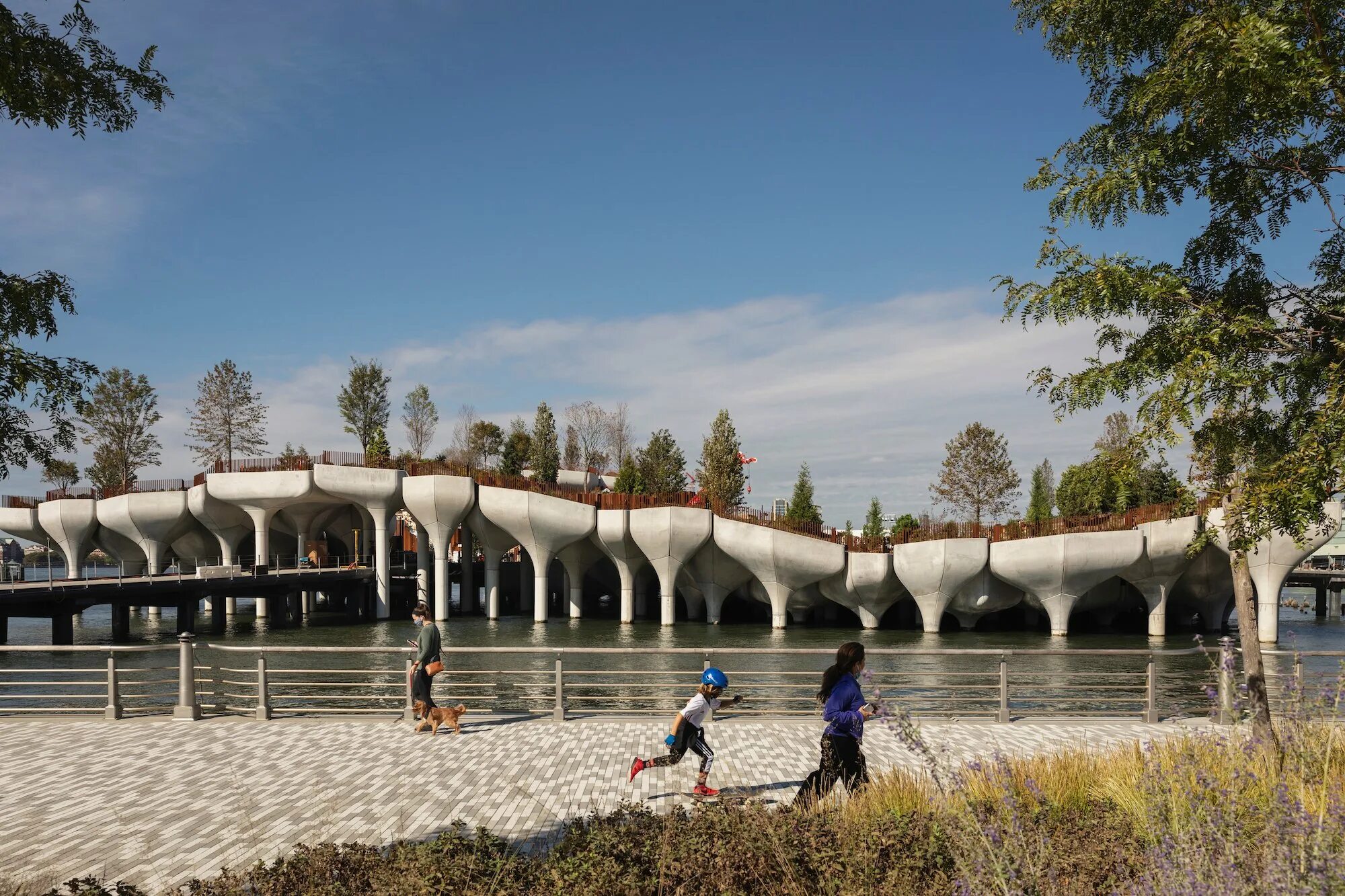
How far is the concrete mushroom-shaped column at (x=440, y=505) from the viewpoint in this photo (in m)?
45.5

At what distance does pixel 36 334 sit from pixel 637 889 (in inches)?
262

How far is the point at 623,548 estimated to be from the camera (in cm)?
4500

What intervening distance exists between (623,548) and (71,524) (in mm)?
38547

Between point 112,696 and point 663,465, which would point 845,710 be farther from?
point 663,465

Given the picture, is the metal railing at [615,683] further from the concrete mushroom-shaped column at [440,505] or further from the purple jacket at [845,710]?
the concrete mushroom-shaped column at [440,505]

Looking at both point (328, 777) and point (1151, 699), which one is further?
point (1151, 699)

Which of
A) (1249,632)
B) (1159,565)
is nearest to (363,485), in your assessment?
(1159,565)

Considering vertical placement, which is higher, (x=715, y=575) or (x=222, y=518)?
(x=222, y=518)

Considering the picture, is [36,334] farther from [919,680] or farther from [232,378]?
[232,378]

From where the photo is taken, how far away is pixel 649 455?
74938mm

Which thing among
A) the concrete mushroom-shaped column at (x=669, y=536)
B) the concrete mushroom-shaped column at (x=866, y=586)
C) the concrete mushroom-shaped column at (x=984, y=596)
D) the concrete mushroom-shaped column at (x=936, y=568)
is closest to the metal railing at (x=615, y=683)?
the concrete mushroom-shaped column at (x=936, y=568)

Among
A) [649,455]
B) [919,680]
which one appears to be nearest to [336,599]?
[649,455]

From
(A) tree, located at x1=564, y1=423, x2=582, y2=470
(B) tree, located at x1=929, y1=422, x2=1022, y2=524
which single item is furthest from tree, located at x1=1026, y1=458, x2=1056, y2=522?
(A) tree, located at x1=564, y1=423, x2=582, y2=470

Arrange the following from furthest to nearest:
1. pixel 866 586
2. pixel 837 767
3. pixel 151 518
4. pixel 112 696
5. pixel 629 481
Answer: pixel 629 481 < pixel 151 518 < pixel 866 586 < pixel 112 696 < pixel 837 767
